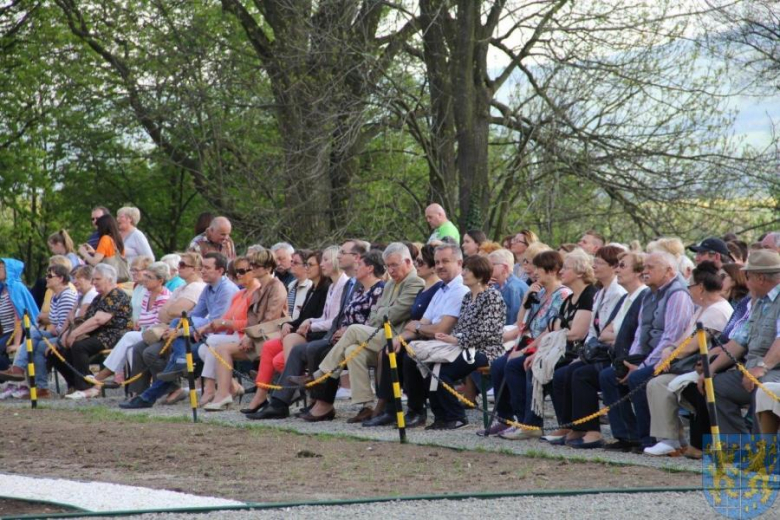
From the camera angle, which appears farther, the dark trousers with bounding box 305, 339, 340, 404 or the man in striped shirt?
the man in striped shirt

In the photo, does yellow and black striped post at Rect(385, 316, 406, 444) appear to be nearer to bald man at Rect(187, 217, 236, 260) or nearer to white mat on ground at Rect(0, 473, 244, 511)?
white mat on ground at Rect(0, 473, 244, 511)

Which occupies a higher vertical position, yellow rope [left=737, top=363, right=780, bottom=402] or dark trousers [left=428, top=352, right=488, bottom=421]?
yellow rope [left=737, top=363, right=780, bottom=402]

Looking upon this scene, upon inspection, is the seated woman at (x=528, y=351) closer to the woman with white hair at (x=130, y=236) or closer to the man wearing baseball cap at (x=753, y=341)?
the man wearing baseball cap at (x=753, y=341)

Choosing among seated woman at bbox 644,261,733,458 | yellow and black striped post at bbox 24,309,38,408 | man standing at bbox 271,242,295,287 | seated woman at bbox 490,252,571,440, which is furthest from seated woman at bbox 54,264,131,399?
seated woman at bbox 644,261,733,458

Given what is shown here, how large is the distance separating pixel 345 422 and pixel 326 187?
9.63m

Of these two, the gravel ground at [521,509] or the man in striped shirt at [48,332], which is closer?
the gravel ground at [521,509]

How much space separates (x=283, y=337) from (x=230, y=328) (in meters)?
0.95

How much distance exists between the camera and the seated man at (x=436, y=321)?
40.0ft

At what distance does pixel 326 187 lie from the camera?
22.0 meters

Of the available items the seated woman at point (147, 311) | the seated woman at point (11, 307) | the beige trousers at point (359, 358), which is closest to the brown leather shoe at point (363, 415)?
the beige trousers at point (359, 358)

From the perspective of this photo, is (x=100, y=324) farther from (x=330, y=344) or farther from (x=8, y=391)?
(x=330, y=344)

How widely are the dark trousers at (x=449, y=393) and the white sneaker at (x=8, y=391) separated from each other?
748 centimetres

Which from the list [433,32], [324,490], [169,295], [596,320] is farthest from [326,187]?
[324,490]

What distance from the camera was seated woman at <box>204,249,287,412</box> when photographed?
14258 millimetres
